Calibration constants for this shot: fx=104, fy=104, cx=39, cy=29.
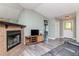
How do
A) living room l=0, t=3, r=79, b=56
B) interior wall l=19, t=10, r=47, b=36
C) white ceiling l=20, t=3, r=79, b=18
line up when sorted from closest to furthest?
living room l=0, t=3, r=79, b=56 < white ceiling l=20, t=3, r=79, b=18 < interior wall l=19, t=10, r=47, b=36

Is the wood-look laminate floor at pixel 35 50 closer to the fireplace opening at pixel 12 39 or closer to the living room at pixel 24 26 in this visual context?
the living room at pixel 24 26

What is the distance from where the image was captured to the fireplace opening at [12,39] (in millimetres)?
2643

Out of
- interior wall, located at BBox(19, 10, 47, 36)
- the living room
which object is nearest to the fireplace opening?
the living room

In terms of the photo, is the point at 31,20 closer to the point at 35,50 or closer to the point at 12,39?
the point at 12,39

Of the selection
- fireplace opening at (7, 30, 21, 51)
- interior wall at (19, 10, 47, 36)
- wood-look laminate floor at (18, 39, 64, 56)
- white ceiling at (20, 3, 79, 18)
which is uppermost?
white ceiling at (20, 3, 79, 18)

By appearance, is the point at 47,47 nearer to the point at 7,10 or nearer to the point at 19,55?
the point at 19,55

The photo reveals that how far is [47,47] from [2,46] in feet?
6.58

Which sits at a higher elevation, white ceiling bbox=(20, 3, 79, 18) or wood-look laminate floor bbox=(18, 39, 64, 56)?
white ceiling bbox=(20, 3, 79, 18)

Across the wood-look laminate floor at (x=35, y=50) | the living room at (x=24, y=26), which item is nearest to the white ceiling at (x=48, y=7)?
the living room at (x=24, y=26)

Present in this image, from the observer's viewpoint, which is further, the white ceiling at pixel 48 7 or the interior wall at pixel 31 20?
the interior wall at pixel 31 20

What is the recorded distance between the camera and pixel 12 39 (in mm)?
2852

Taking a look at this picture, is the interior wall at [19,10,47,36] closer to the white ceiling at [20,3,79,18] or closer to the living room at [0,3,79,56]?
the living room at [0,3,79,56]

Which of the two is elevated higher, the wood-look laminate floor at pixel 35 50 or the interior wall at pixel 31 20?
the interior wall at pixel 31 20

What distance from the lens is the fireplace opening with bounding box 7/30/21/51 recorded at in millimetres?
2643
